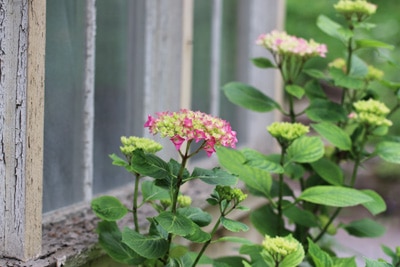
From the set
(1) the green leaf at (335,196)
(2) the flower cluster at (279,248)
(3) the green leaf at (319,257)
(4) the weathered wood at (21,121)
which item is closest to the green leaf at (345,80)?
(1) the green leaf at (335,196)

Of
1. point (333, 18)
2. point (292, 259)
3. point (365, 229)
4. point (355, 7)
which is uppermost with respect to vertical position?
point (355, 7)

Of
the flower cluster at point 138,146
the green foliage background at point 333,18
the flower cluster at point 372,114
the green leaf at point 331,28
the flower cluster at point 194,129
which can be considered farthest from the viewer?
the green foliage background at point 333,18

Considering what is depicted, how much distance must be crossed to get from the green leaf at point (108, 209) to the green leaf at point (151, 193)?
7 centimetres

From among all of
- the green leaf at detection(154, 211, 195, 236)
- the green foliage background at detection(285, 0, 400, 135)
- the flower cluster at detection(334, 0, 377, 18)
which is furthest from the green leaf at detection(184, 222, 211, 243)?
the green foliage background at detection(285, 0, 400, 135)

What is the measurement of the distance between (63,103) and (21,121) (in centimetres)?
29

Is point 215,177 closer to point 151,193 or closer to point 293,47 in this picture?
point 151,193

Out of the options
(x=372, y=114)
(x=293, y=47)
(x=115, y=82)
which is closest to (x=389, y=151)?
(x=372, y=114)

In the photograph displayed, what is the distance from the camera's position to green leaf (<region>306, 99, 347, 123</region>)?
5.99 ft

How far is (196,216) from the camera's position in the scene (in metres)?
1.40

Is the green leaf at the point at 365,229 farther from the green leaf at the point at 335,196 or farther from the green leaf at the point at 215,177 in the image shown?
the green leaf at the point at 215,177

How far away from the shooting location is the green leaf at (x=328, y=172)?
1.79m

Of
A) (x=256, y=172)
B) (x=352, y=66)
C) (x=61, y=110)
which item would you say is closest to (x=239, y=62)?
(x=352, y=66)

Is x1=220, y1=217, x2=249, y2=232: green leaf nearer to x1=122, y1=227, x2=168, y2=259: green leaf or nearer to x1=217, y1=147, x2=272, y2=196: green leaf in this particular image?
x1=122, y1=227, x2=168, y2=259: green leaf

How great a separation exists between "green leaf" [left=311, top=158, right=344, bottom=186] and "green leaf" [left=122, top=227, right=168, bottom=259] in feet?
1.88
